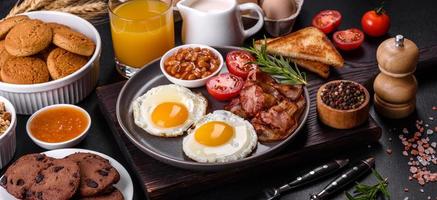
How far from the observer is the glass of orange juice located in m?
2.71

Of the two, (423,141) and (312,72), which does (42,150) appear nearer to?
(312,72)

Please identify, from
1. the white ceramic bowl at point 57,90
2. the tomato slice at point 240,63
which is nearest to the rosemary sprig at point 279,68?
the tomato slice at point 240,63

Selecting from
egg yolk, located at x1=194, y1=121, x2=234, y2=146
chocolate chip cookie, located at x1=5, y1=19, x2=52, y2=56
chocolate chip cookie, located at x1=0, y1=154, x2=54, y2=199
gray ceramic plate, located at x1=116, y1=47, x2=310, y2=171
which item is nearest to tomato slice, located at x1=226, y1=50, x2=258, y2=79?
gray ceramic plate, located at x1=116, y1=47, x2=310, y2=171

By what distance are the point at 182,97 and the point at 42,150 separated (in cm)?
54

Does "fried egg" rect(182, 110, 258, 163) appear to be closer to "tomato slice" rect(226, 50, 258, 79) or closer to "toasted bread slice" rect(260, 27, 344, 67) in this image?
"tomato slice" rect(226, 50, 258, 79)

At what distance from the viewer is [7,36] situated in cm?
265

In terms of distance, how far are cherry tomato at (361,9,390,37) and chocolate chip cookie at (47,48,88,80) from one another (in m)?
1.18

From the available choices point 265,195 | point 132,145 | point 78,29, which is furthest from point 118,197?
point 78,29

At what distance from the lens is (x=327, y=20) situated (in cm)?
301

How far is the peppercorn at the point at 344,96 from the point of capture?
8.00 ft

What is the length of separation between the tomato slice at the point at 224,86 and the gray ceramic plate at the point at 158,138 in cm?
3

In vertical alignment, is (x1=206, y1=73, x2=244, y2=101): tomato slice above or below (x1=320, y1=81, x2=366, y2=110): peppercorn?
below

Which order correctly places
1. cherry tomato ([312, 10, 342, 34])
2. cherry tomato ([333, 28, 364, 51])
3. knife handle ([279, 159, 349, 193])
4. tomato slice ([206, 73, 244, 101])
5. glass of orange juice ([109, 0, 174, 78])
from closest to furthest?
knife handle ([279, 159, 349, 193]) < tomato slice ([206, 73, 244, 101]) < glass of orange juice ([109, 0, 174, 78]) < cherry tomato ([333, 28, 364, 51]) < cherry tomato ([312, 10, 342, 34])

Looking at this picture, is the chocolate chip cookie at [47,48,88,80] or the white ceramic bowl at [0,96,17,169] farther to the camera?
the chocolate chip cookie at [47,48,88,80]
